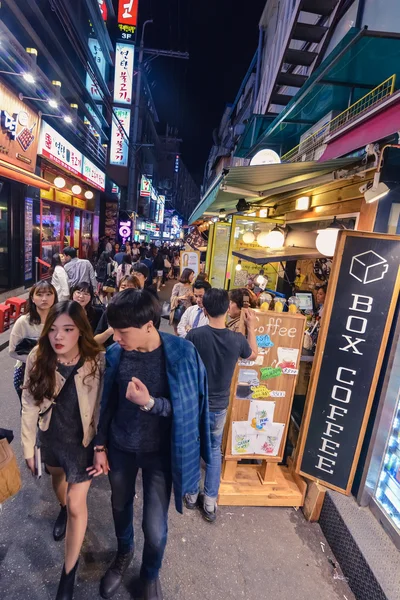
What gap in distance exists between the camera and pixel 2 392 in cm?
495

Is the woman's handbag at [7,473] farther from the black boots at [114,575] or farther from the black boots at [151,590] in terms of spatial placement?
the black boots at [151,590]

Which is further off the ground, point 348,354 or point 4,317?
point 348,354

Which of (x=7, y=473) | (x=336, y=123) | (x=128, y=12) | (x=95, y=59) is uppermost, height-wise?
(x=128, y=12)

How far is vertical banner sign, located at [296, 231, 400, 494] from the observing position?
286cm

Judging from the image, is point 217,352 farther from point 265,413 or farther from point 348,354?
point 348,354

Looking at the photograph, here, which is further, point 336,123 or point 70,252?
point 70,252

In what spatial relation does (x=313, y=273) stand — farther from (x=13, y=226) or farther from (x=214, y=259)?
(x=13, y=226)

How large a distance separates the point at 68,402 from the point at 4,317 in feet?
20.2

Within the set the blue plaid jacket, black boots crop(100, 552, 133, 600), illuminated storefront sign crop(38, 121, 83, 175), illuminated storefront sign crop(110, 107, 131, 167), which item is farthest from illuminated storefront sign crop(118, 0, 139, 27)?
black boots crop(100, 552, 133, 600)

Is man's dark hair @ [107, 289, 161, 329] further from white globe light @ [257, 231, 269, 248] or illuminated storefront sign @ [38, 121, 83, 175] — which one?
illuminated storefront sign @ [38, 121, 83, 175]

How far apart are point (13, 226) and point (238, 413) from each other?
387 inches

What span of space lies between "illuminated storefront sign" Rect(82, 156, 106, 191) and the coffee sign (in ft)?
17.2

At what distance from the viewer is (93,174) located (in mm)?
16672

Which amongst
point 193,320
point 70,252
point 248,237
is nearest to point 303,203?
point 248,237
